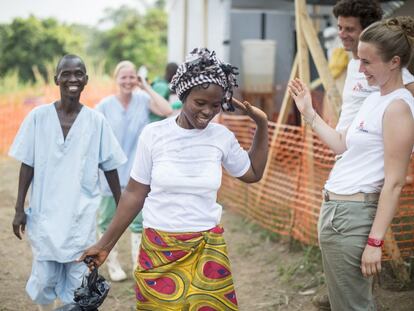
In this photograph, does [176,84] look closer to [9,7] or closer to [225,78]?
[225,78]

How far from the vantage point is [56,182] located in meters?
3.70

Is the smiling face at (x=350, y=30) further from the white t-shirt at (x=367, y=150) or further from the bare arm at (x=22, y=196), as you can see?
the bare arm at (x=22, y=196)

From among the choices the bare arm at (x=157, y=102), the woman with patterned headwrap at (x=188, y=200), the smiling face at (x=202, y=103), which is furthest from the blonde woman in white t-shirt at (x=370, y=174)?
the bare arm at (x=157, y=102)

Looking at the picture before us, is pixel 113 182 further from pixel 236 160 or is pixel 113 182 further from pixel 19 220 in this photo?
pixel 236 160

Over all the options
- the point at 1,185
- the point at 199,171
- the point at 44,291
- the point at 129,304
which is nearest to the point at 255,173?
the point at 199,171

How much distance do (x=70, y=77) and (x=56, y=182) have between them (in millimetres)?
652

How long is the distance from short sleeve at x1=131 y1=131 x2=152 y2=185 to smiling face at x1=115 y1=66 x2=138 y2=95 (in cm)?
254

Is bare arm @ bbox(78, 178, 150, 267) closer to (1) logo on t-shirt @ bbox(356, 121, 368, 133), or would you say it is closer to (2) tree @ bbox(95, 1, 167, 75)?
(1) logo on t-shirt @ bbox(356, 121, 368, 133)

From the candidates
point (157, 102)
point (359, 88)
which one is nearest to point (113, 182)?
point (157, 102)

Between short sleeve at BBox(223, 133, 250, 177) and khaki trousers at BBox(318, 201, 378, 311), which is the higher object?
short sleeve at BBox(223, 133, 250, 177)

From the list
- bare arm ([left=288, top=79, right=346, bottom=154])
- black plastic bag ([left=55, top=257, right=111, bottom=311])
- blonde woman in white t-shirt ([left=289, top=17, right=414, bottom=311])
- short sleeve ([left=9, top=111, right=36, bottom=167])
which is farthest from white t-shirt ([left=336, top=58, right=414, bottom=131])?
short sleeve ([left=9, top=111, right=36, bottom=167])

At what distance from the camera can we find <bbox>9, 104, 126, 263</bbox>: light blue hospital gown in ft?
12.1

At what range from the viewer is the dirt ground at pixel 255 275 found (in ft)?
15.3

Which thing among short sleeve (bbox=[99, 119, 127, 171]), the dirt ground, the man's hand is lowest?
the dirt ground
